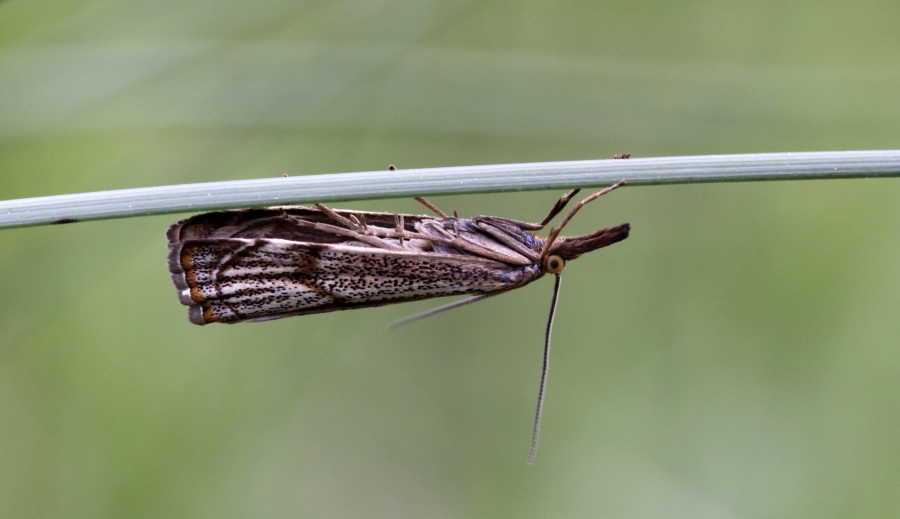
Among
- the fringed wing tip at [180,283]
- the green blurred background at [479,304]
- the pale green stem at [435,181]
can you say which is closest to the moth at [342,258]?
the fringed wing tip at [180,283]

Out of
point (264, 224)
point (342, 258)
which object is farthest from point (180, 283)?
point (342, 258)

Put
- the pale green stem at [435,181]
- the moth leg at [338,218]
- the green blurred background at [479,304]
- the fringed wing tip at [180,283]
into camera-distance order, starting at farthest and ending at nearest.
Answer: the green blurred background at [479,304], the moth leg at [338,218], the fringed wing tip at [180,283], the pale green stem at [435,181]

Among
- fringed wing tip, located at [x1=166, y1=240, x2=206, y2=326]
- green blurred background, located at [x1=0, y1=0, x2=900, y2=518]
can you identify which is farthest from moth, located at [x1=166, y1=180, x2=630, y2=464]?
green blurred background, located at [x1=0, y1=0, x2=900, y2=518]

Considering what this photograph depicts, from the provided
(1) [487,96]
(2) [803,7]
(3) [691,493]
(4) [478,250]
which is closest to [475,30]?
(1) [487,96]

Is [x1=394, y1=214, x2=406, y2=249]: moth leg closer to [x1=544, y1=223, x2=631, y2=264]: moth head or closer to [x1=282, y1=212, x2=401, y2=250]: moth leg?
[x1=282, y1=212, x2=401, y2=250]: moth leg

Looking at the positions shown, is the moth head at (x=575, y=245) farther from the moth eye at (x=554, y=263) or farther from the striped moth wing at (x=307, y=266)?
the striped moth wing at (x=307, y=266)

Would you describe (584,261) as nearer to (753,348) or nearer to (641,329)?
(641,329)
